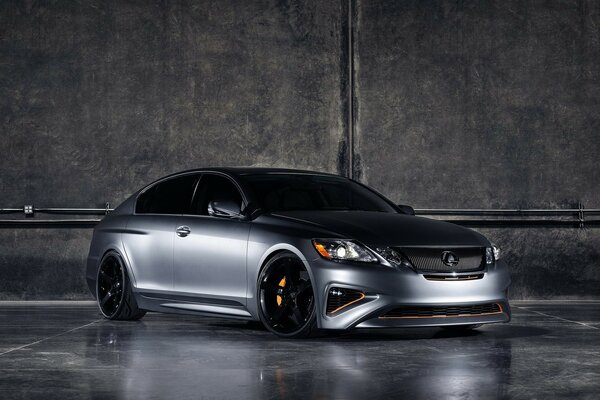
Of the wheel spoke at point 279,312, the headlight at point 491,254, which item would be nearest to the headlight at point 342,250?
the wheel spoke at point 279,312

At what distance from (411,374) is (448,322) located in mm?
1904

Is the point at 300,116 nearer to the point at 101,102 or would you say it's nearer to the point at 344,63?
the point at 344,63

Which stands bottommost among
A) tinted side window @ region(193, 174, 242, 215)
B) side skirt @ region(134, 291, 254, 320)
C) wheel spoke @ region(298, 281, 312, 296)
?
side skirt @ region(134, 291, 254, 320)

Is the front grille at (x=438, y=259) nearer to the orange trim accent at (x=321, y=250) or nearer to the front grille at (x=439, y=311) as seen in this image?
the front grille at (x=439, y=311)

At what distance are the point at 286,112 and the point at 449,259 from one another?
20.2 feet

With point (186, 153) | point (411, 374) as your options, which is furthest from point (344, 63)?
point (411, 374)

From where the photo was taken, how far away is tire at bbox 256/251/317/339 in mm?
8445

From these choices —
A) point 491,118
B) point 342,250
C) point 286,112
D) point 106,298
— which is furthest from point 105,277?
point 491,118

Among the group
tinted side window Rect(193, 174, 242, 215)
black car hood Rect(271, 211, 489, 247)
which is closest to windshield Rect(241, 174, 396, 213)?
tinted side window Rect(193, 174, 242, 215)

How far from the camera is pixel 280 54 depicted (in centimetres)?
1436

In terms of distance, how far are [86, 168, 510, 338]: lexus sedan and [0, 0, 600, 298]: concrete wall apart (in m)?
3.59

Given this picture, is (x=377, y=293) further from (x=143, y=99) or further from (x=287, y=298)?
(x=143, y=99)

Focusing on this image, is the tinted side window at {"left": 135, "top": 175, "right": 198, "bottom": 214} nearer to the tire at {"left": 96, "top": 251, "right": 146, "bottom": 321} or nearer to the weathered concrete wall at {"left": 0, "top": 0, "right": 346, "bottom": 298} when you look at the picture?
the tire at {"left": 96, "top": 251, "right": 146, "bottom": 321}

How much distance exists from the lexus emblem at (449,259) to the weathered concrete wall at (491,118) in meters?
5.74
